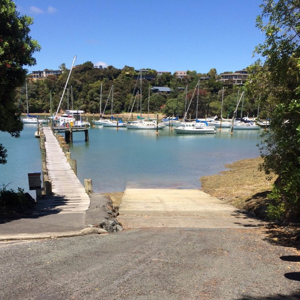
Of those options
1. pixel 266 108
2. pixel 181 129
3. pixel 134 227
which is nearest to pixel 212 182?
pixel 266 108

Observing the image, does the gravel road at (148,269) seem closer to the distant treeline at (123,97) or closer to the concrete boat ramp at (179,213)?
the concrete boat ramp at (179,213)

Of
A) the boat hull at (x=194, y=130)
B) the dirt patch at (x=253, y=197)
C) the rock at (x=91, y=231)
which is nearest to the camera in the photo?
the rock at (x=91, y=231)

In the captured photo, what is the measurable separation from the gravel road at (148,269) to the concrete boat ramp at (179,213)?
2591 mm

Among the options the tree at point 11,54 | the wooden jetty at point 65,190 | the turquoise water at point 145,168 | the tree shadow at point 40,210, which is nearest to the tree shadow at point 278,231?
the wooden jetty at point 65,190

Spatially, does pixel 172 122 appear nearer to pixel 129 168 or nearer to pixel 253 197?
pixel 129 168

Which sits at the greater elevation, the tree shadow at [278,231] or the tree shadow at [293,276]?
the tree shadow at [293,276]

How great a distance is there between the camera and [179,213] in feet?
40.4

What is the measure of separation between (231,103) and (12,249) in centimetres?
9689

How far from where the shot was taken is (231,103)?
321 ft

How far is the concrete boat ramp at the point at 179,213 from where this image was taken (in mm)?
10070

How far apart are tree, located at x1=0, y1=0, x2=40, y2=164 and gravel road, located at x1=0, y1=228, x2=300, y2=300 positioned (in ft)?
13.5

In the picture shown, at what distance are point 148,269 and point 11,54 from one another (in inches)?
257

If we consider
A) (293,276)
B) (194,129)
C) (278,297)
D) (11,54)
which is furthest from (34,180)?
(194,129)

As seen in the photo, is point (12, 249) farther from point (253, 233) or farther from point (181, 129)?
point (181, 129)
